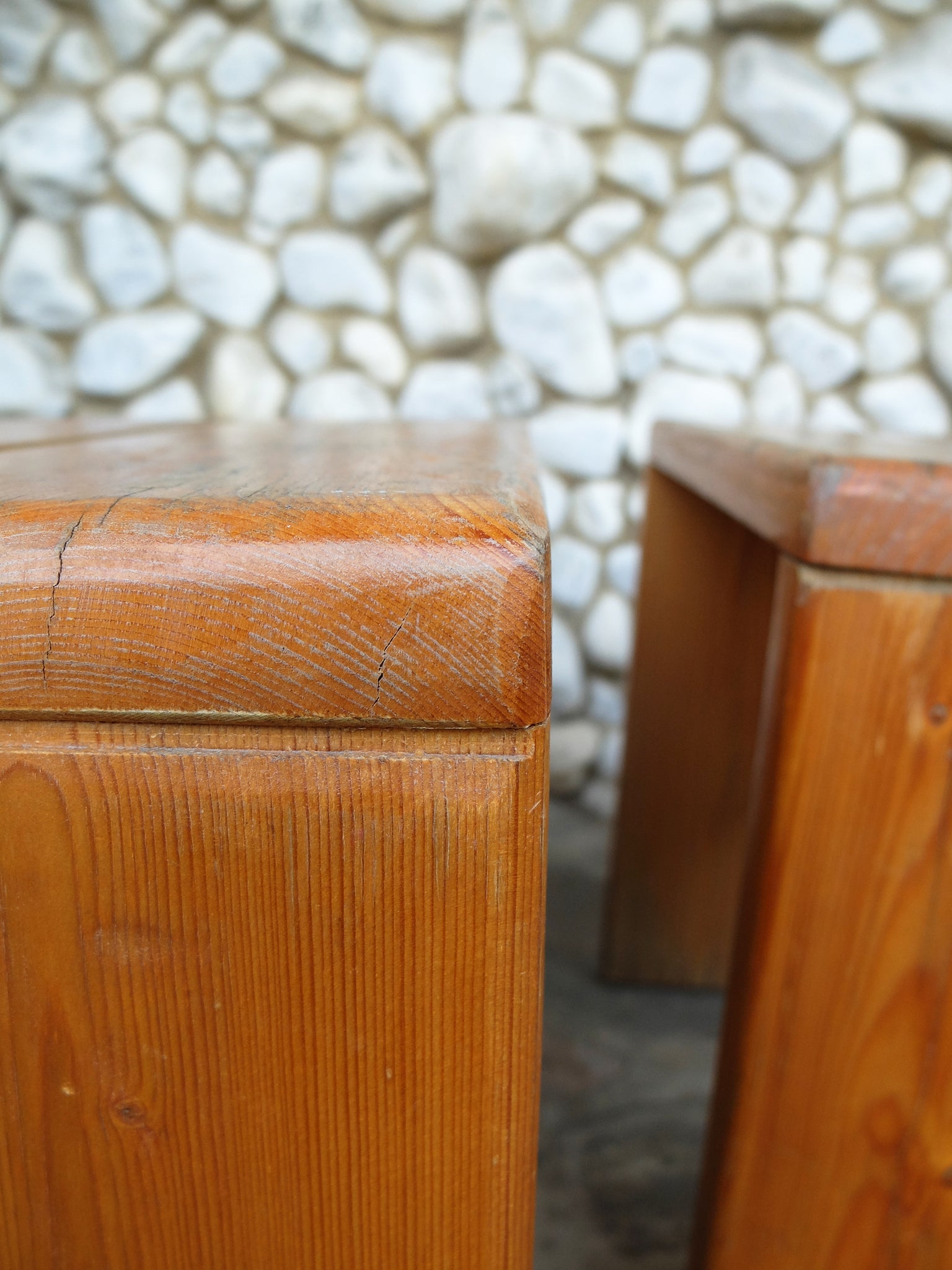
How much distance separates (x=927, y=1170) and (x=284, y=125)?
1.44 meters

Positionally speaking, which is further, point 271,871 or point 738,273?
point 738,273

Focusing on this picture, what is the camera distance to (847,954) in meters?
0.45

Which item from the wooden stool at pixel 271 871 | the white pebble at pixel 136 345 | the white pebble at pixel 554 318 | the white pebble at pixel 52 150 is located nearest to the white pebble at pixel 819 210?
the white pebble at pixel 554 318

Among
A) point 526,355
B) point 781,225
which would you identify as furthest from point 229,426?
point 781,225

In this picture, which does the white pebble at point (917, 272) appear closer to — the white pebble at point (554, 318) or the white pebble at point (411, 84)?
the white pebble at point (554, 318)

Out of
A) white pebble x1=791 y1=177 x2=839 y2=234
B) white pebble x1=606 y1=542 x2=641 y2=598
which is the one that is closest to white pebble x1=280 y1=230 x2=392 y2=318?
white pebble x1=606 y1=542 x2=641 y2=598

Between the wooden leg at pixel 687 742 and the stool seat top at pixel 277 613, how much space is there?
713 millimetres

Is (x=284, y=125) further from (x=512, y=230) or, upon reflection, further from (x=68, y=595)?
(x=68, y=595)

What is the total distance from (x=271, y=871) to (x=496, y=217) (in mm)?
1251

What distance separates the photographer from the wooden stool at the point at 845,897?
1.37 feet

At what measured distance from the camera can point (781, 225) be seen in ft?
4.46

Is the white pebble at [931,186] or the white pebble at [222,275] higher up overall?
the white pebble at [931,186]

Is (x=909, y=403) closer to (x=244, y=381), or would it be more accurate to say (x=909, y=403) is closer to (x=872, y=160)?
(x=872, y=160)

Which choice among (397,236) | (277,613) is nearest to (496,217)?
(397,236)
